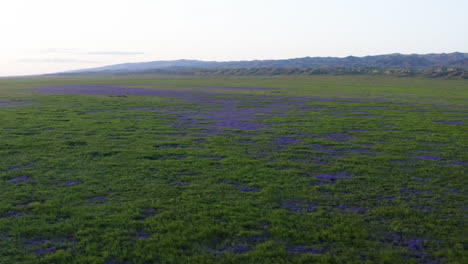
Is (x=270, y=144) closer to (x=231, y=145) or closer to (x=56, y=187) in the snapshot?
(x=231, y=145)

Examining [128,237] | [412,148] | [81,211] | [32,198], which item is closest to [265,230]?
[128,237]

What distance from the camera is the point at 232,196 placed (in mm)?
10930

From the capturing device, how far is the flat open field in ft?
25.7

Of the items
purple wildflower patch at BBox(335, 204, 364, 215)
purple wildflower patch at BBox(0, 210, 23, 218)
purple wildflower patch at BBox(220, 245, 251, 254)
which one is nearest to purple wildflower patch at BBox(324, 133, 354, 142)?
purple wildflower patch at BBox(335, 204, 364, 215)

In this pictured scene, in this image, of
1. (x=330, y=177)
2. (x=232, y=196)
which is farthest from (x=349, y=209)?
(x=232, y=196)

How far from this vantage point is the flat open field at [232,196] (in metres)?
7.84

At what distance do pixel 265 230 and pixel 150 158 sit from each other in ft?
26.2

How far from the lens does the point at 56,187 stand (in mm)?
11602

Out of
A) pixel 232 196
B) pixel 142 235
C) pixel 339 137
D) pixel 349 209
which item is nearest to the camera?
pixel 142 235

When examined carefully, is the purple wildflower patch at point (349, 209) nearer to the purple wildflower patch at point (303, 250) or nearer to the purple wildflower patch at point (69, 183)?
the purple wildflower patch at point (303, 250)

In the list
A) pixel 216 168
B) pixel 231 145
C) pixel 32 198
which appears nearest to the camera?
pixel 32 198

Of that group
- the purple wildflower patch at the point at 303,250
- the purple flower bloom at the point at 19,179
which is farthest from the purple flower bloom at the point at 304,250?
the purple flower bloom at the point at 19,179

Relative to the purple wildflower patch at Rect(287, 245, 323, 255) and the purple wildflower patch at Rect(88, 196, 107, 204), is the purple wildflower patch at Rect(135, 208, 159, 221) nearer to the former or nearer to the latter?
the purple wildflower patch at Rect(88, 196, 107, 204)

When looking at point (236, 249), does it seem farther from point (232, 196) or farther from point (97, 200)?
point (97, 200)
